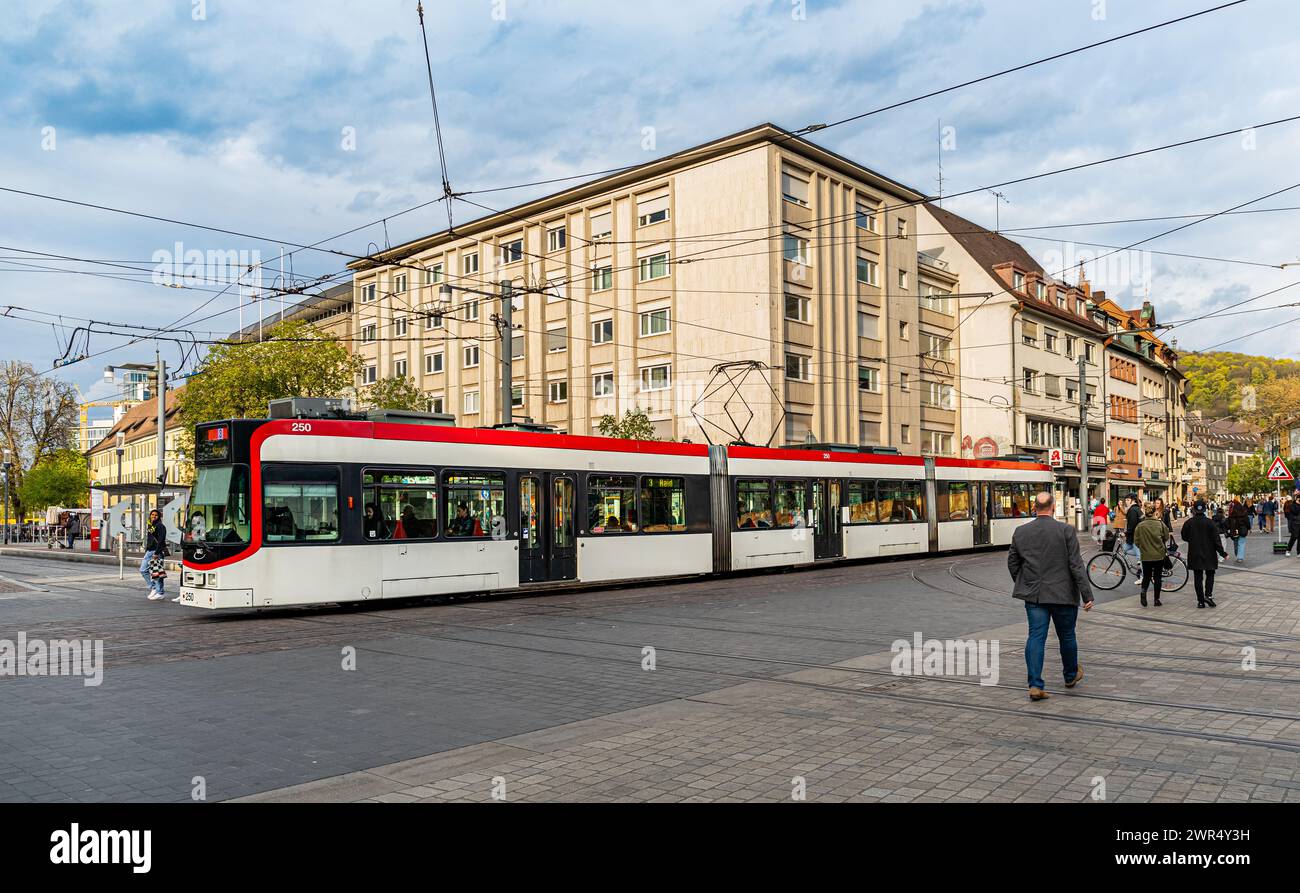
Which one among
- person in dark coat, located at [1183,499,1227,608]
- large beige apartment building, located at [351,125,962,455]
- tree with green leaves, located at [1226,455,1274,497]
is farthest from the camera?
tree with green leaves, located at [1226,455,1274,497]

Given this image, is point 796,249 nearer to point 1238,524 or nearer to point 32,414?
point 1238,524

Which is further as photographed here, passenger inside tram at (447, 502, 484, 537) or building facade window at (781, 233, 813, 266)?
building facade window at (781, 233, 813, 266)

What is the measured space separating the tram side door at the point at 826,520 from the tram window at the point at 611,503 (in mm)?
6713

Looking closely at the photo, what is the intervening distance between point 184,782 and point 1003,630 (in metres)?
9.90

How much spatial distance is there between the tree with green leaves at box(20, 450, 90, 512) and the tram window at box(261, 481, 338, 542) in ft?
198

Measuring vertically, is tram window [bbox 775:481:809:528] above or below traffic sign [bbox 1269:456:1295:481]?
below

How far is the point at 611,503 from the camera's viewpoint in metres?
21.0

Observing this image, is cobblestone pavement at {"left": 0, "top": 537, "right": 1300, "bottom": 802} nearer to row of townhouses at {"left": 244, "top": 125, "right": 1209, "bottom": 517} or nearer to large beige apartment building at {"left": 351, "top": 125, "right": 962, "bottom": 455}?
row of townhouses at {"left": 244, "top": 125, "right": 1209, "bottom": 517}

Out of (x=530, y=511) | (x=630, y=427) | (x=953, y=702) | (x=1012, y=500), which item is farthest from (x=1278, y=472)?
(x=953, y=702)

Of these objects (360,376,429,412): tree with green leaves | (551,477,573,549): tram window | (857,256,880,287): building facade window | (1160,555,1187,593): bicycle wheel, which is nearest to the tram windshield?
(551,477,573,549): tram window

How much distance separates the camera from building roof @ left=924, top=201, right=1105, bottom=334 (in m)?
54.4

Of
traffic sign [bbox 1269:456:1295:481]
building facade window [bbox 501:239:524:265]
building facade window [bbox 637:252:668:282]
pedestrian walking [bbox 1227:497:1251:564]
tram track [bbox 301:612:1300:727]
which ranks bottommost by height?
tram track [bbox 301:612:1300:727]
